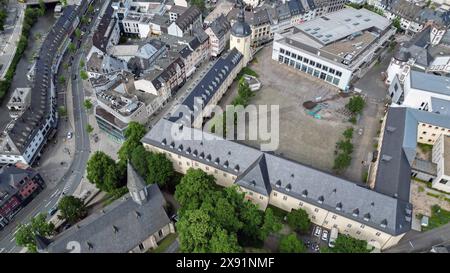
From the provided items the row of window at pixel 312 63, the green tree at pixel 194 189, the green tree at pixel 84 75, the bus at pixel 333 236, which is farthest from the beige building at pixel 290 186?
the row of window at pixel 312 63

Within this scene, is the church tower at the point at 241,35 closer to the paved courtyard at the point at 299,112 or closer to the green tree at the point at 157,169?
the paved courtyard at the point at 299,112

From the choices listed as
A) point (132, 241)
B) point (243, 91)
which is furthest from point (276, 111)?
point (132, 241)

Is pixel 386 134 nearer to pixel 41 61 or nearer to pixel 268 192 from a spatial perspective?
pixel 268 192

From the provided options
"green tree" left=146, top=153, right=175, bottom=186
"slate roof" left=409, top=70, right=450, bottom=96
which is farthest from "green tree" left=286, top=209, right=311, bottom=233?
"slate roof" left=409, top=70, right=450, bottom=96

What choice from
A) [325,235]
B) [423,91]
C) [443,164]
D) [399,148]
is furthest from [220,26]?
[443,164]

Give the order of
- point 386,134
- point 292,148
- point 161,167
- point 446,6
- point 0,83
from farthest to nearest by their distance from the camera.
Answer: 1. point 446,6
2. point 0,83
3. point 292,148
4. point 386,134
5. point 161,167
